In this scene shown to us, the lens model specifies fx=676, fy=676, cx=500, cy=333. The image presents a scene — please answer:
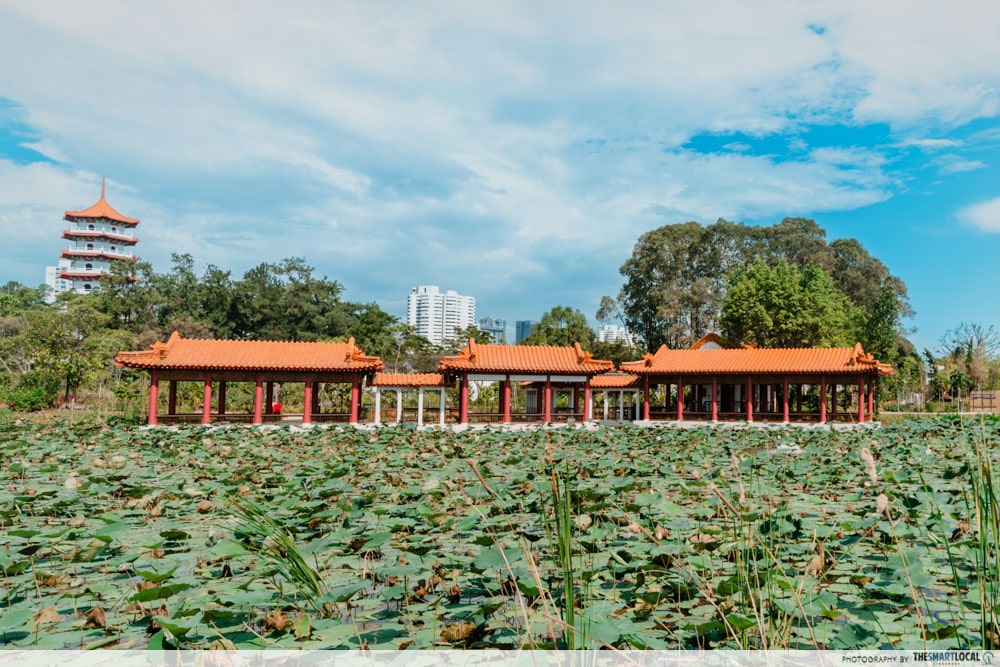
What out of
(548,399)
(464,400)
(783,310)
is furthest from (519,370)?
(783,310)

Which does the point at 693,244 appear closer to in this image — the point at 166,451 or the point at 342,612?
the point at 166,451

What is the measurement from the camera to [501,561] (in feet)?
10.8

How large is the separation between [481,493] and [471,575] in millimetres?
2335

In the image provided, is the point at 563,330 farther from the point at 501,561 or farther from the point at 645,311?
the point at 501,561

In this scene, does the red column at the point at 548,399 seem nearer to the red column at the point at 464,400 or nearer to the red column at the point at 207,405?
the red column at the point at 464,400

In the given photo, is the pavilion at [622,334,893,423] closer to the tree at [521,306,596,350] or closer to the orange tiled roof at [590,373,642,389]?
the orange tiled roof at [590,373,642,389]

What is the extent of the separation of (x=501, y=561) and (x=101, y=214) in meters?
61.0

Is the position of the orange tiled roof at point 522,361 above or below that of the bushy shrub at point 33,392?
above

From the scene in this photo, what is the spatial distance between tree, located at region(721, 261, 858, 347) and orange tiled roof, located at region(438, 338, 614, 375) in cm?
1050

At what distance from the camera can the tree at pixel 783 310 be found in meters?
27.2

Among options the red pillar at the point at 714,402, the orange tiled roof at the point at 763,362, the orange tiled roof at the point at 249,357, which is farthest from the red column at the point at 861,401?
the orange tiled roof at the point at 249,357

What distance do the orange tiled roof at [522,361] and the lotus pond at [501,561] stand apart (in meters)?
10.9

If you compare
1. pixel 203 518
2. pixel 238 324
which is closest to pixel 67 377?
pixel 238 324

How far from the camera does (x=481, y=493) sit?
623 cm
